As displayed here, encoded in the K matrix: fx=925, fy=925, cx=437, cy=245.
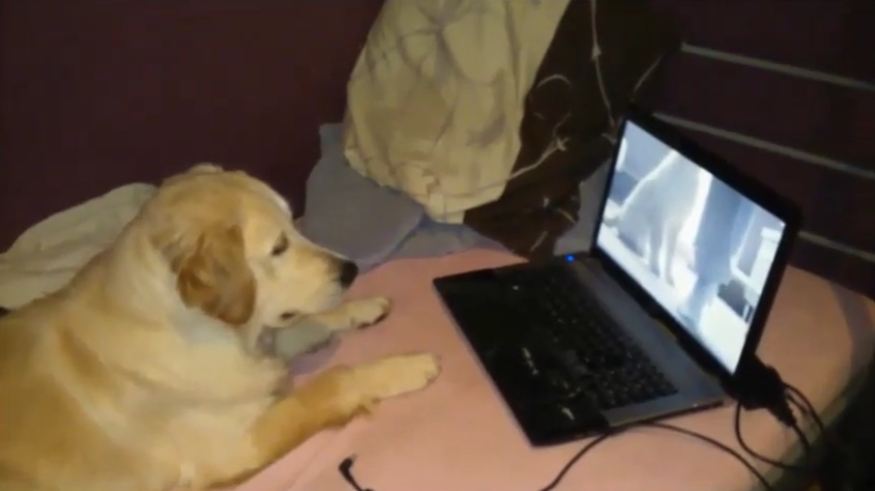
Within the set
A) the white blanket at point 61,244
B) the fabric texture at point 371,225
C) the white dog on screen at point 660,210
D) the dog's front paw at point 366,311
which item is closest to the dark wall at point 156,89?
the white blanket at point 61,244

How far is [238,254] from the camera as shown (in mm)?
1247

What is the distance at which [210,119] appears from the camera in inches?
72.3

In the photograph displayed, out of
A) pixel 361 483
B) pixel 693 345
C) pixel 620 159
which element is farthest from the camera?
pixel 620 159

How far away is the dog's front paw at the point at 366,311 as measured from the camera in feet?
5.21

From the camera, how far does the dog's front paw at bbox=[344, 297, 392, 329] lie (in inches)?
62.6

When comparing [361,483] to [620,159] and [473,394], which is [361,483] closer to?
[473,394]

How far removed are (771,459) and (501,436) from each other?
0.38m

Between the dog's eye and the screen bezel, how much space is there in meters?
0.60

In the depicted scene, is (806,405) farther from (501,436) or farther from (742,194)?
(501,436)

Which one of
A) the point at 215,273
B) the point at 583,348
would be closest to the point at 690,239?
the point at 583,348

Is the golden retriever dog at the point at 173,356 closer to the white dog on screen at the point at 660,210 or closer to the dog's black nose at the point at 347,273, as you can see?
the dog's black nose at the point at 347,273

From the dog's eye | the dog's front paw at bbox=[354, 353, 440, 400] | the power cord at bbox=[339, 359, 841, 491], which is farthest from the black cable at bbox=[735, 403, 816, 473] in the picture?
the dog's eye

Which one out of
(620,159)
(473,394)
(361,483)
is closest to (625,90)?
(620,159)

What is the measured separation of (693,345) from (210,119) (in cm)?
102
